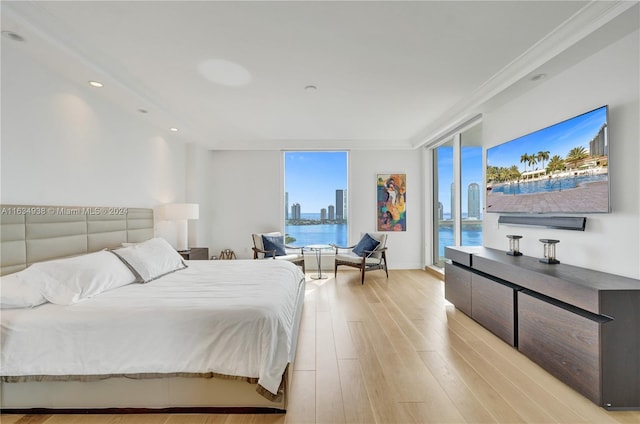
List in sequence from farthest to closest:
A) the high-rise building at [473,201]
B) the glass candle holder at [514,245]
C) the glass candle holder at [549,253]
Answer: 1. the high-rise building at [473,201]
2. the glass candle holder at [514,245]
3. the glass candle holder at [549,253]

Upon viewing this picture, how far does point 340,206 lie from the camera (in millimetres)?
6191

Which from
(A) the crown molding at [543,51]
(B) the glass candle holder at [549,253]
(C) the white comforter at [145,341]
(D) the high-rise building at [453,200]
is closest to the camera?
(C) the white comforter at [145,341]

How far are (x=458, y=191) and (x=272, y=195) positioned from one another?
3.55 m

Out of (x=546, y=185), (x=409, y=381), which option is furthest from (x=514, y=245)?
(x=409, y=381)

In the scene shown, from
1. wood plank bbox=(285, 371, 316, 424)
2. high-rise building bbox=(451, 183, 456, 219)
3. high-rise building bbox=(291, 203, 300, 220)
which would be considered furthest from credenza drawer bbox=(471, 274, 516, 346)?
high-rise building bbox=(291, 203, 300, 220)

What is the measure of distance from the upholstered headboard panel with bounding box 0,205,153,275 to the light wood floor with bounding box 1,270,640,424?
3.75ft

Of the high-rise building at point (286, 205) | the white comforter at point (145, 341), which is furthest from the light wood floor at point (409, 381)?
the high-rise building at point (286, 205)

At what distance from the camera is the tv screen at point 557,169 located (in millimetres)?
2219

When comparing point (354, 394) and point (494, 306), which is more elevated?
point (494, 306)

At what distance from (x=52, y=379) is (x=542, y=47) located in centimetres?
430

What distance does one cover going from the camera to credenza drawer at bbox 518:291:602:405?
5.94ft

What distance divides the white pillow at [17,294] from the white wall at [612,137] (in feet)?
13.6

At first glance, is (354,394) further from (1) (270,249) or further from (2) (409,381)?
(1) (270,249)

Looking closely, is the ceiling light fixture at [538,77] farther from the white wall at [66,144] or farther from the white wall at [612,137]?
the white wall at [66,144]
